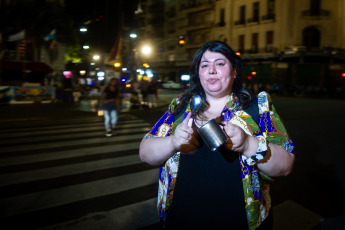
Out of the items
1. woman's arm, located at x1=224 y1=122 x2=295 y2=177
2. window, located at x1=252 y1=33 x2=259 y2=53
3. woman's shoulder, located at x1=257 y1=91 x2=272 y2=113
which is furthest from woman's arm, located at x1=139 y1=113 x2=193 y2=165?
window, located at x1=252 y1=33 x2=259 y2=53

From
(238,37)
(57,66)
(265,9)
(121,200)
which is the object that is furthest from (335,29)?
(121,200)

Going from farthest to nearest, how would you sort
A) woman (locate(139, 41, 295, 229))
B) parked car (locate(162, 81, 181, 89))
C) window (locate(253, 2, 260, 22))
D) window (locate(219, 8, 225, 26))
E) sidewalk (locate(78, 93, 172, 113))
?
parked car (locate(162, 81, 181, 89)) → window (locate(219, 8, 225, 26)) → window (locate(253, 2, 260, 22)) → sidewalk (locate(78, 93, 172, 113)) → woman (locate(139, 41, 295, 229))

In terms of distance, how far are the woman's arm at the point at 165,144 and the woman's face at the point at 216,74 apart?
28cm

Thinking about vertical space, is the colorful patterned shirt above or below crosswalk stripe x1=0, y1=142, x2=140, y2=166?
above

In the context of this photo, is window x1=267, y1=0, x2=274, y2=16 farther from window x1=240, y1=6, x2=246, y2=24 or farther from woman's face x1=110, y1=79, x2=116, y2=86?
woman's face x1=110, y1=79, x2=116, y2=86

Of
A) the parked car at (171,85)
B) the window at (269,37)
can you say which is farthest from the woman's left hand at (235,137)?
the parked car at (171,85)

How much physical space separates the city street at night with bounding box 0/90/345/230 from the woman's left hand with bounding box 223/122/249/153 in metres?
2.28

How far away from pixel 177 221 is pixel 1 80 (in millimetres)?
27681

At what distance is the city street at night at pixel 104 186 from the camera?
3443mm

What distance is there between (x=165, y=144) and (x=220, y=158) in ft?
1.13

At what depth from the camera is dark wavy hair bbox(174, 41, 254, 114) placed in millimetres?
1739

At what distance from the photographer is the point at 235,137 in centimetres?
140

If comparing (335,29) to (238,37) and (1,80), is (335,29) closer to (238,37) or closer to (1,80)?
(238,37)

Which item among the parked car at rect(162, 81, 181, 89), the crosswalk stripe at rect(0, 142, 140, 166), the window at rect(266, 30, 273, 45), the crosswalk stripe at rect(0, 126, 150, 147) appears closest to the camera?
the crosswalk stripe at rect(0, 142, 140, 166)
